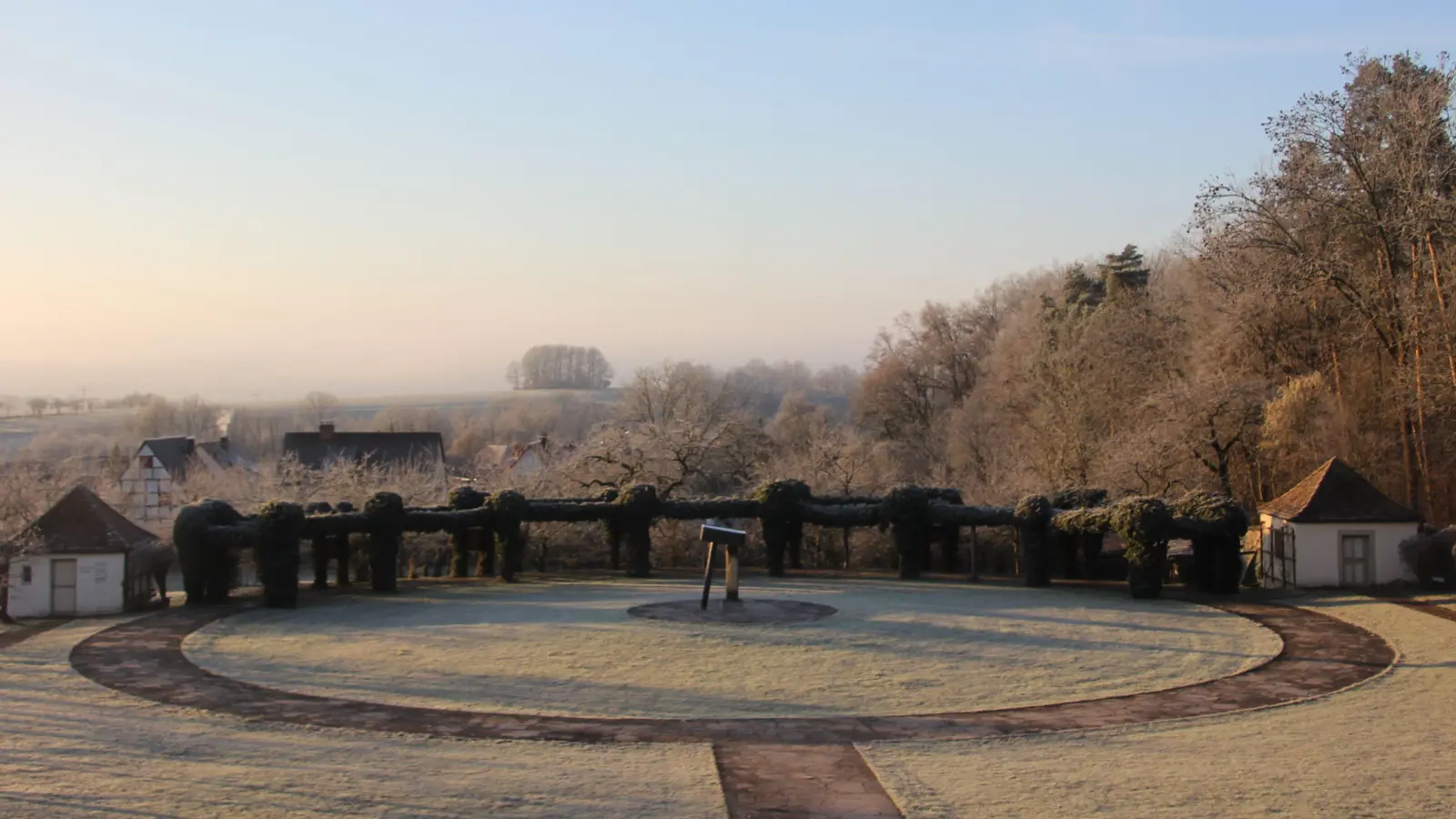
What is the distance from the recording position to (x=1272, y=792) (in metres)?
12.9

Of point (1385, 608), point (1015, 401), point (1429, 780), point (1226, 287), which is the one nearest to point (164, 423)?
point (1015, 401)

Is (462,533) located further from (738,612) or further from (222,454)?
(222,454)

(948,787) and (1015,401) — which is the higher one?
(1015,401)

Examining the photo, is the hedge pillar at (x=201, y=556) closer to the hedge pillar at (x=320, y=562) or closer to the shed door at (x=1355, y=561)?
the hedge pillar at (x=320, y=562)

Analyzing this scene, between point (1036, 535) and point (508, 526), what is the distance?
14387 millimetres

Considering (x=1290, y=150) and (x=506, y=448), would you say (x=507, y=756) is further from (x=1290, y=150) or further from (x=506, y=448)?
(x=506, y=448)

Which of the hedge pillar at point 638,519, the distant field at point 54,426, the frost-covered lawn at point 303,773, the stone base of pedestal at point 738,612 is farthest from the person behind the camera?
the distant field at point 54,426

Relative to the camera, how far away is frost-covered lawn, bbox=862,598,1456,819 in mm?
Answer: 12422

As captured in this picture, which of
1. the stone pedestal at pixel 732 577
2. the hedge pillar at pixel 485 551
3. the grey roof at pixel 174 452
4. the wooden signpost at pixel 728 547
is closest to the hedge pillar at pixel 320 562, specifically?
the hedge pillar at pixel 485 551

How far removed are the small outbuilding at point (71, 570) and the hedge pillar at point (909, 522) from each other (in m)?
19.2

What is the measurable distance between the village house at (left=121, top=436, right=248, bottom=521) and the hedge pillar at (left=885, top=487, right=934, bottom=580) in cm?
4331

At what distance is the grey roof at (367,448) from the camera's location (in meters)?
62.5

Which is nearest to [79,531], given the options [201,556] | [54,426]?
[201,556]

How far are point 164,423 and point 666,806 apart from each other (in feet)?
364
